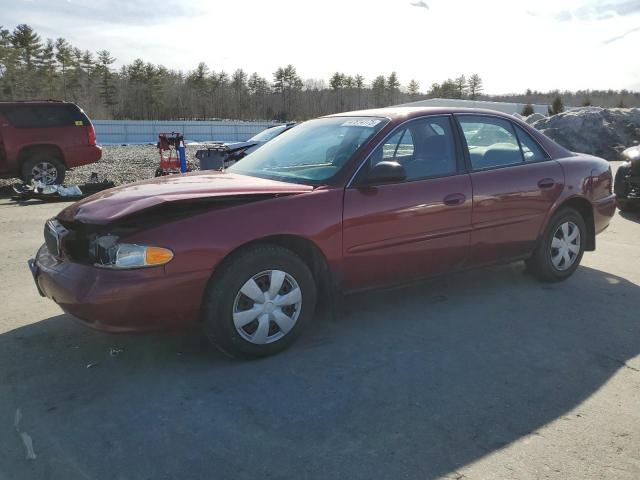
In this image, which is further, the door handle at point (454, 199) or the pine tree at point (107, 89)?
the pine tree at point (107, 89)

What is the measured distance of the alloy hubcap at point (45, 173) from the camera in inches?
438

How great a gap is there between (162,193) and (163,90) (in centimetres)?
6380

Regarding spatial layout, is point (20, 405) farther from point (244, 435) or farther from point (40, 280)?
point (244, 435)

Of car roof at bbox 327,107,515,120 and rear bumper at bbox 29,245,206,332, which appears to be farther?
car roof at bbox 327,107,515,120

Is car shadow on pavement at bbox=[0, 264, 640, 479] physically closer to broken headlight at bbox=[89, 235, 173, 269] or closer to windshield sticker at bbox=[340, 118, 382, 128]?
broken headlight at bbox=[89, 235, 173, 269]

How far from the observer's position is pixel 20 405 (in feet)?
9.50

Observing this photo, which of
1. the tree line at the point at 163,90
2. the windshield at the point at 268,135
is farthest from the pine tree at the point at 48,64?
the windshield at the point at 268,135

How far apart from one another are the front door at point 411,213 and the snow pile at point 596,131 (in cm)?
1604

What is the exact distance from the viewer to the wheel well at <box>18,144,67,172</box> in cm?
1102

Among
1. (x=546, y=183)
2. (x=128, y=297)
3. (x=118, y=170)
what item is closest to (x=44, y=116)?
(x=118, y=170)

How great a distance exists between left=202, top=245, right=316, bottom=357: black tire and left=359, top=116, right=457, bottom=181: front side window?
3.76 ft

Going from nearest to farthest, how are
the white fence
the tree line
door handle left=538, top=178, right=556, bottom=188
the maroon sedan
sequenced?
the maroon sedan
door handle left=538, top=178, right=556, bottom=188
the white fence
the tree line

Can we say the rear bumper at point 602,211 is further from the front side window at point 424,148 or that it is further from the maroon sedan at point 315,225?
the front side window at point 424,148

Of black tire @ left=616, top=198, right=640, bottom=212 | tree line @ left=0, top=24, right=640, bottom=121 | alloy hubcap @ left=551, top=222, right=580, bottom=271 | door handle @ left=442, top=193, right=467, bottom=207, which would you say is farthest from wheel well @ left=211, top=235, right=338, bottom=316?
tree line @ left=0, top=24, right=640, bottom=121
